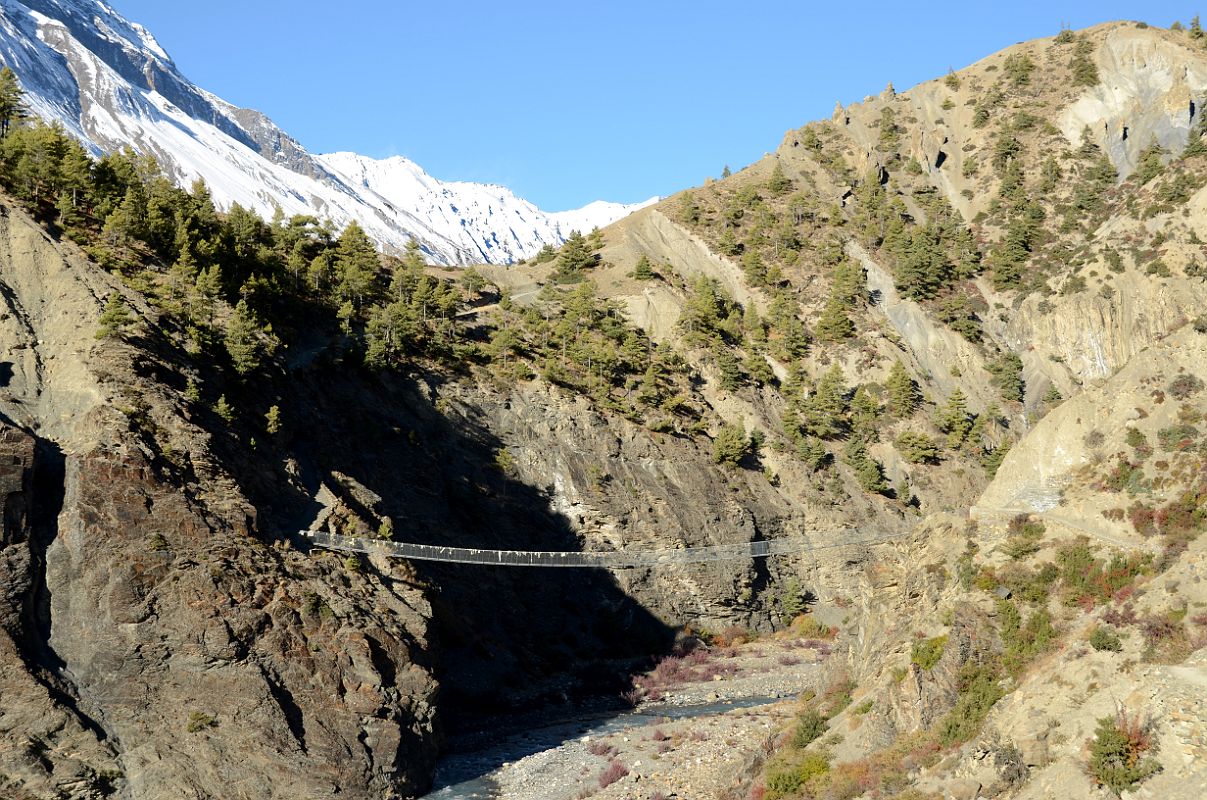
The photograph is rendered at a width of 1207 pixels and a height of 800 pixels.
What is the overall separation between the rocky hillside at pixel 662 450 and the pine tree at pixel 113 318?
0.27 m

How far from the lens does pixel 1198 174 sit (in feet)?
237

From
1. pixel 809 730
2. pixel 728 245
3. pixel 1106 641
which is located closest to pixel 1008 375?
pixel 728 245

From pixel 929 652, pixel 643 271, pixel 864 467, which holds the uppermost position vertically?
pixel 643 271

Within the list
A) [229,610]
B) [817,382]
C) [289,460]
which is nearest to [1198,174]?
[817,382]

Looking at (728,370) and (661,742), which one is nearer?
(661,742)

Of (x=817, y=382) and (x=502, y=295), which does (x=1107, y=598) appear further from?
(x=502, y=295)

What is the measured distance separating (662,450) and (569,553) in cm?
1440

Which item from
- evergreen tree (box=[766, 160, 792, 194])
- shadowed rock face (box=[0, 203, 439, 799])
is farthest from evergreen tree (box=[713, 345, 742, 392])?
shadowed rock face (box=[0, 203, 439, 799])

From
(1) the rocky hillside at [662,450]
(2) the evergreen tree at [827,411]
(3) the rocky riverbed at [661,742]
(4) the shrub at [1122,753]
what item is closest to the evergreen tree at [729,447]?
(1) the rocky hillside at [662,450]

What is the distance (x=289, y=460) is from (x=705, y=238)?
150ft

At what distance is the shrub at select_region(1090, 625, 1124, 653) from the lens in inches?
818

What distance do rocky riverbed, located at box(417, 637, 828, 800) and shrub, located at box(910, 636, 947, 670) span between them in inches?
223

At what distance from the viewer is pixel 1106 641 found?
20.9m

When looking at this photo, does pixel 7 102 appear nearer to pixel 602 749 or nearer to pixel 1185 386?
pixel 602 749
